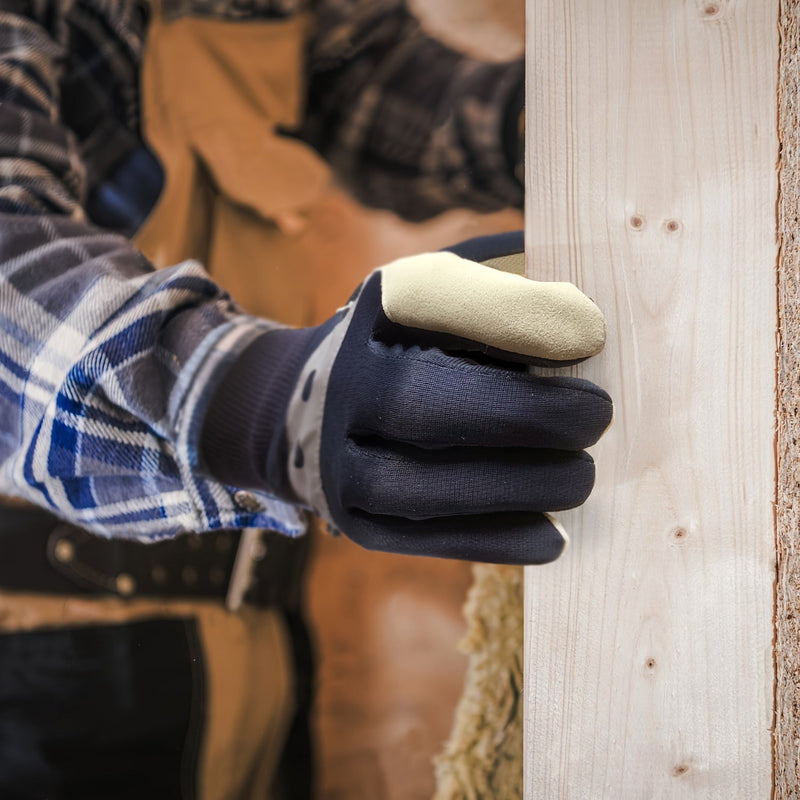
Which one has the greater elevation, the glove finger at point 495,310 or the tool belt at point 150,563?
the glove finger at point 495,310

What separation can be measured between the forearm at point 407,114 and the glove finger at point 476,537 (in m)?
0.41

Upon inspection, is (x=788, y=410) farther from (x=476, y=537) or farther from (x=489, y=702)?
(x=489, y=702)

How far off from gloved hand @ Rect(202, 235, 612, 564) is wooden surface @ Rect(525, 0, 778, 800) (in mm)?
62

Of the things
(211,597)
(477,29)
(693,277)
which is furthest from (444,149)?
(211,597)

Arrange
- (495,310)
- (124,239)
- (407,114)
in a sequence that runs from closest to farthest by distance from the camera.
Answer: (495,310), (124,239), (407,114)

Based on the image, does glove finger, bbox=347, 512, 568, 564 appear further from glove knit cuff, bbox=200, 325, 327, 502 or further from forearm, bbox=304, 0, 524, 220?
forearm, bbox=304, 0, 524, 220

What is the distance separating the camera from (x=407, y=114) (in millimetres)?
680

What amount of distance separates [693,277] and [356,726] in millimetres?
519

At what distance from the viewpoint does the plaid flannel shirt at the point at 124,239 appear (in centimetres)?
45

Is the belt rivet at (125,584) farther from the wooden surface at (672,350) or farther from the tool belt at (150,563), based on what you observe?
the wooden surface at (672,350)

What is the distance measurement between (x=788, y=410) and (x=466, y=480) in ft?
0.70

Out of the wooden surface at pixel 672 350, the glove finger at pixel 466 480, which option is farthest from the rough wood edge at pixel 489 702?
the glove finger at pixel 466 480

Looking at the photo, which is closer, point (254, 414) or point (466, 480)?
point (466, 480)

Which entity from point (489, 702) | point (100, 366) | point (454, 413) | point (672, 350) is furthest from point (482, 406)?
point (489, 702)
